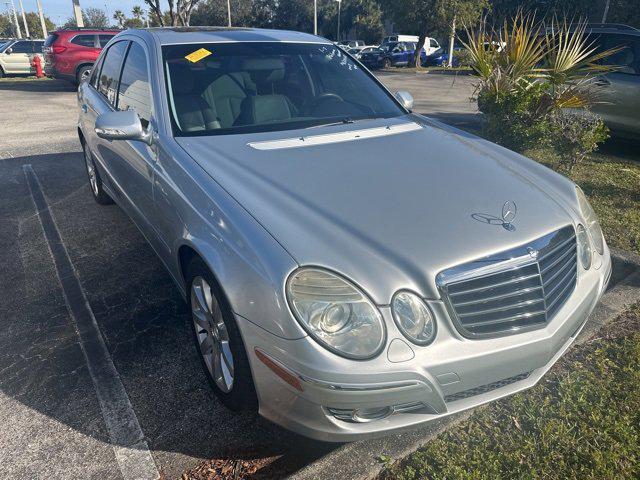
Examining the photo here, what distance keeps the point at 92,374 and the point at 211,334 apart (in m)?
0.80

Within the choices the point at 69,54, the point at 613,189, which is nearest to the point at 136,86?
the point at 613,189

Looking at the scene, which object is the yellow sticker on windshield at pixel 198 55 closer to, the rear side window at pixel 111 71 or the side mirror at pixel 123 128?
the side mirror at pixel 123 128

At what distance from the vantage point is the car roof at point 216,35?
11.2 feet

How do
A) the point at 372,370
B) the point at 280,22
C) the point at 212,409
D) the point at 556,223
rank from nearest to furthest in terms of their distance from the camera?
the point at 372,370 < the point at 556,223 < the point at 212,409 < the point at 280,22

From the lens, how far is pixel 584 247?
2393 mm

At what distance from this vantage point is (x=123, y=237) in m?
4.39

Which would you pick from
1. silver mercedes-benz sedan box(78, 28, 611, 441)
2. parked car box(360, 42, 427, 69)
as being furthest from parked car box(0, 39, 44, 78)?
silver mercedes-benz sedan box(78, 28, 611, 441)

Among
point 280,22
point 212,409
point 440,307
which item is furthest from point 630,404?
point 280,22

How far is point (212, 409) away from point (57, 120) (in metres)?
9.62

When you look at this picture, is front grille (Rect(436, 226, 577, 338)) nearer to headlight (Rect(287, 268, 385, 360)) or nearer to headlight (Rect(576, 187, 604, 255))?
headlight (Rect(287, 268, 385, 360))

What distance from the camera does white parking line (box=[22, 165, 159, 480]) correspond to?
7.07ft

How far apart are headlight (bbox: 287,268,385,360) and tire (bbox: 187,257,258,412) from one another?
1.28 ft

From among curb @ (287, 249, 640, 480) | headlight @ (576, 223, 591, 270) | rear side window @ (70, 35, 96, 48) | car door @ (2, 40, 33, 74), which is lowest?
car door @ (2, 40, 33, 74)

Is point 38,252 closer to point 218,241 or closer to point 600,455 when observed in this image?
point 218,241
